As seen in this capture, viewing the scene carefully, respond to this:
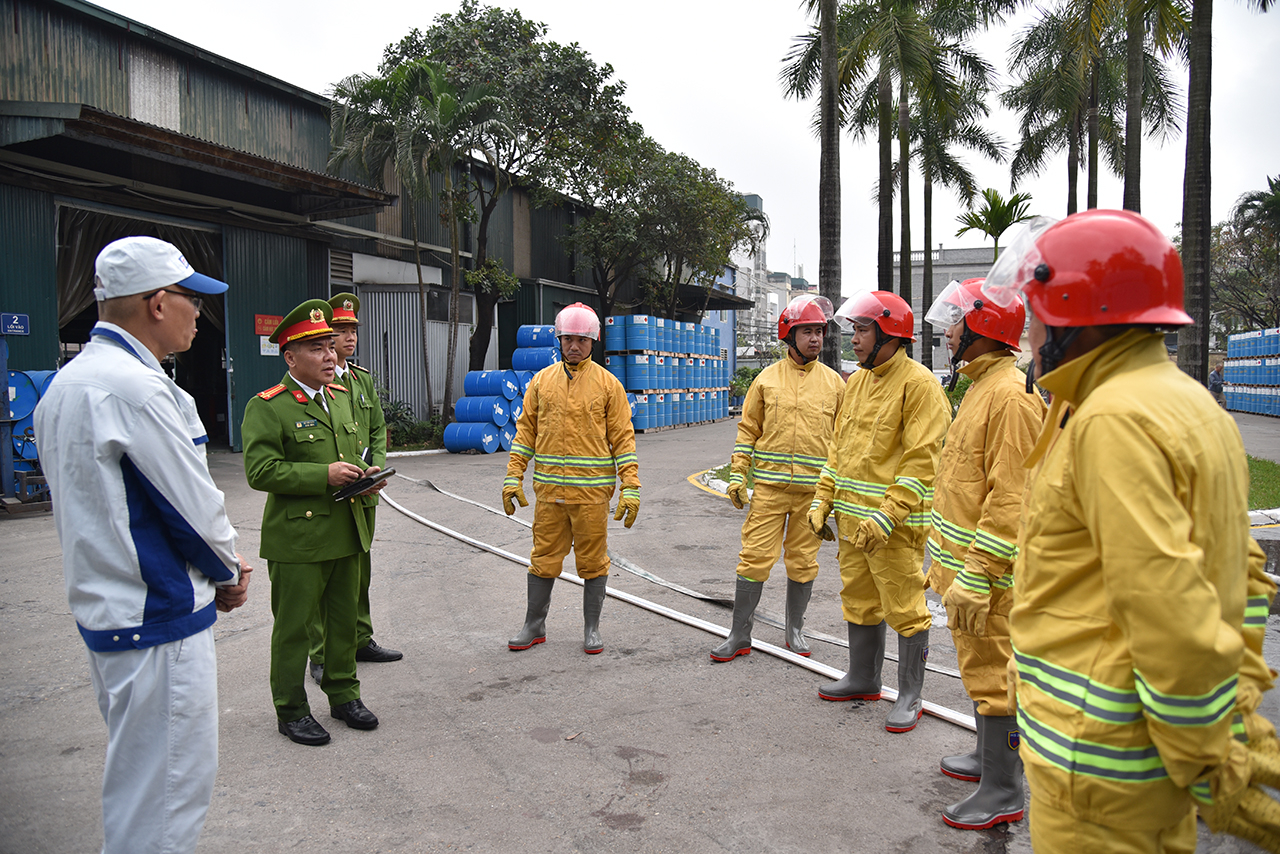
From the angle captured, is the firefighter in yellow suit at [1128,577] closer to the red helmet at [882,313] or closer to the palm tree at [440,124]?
the red helmet at [882,313]

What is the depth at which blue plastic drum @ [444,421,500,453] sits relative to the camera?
16781 millimetres

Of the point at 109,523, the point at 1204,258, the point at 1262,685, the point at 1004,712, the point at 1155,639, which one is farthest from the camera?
the point at 1204,258

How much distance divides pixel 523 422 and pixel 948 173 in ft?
94.8

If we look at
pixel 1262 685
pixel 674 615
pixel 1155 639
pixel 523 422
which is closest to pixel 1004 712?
pixel 1262 685

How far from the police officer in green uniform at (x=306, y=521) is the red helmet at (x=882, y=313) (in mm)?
2697

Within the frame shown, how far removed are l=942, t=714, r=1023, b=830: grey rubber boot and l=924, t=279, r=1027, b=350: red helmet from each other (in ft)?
5.12

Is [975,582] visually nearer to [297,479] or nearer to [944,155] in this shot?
[297,479]

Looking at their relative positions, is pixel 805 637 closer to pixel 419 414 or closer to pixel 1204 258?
pixel 1204 258

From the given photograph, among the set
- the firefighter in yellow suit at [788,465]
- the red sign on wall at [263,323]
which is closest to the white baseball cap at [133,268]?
the firefighter in yellow suit at [788,465]

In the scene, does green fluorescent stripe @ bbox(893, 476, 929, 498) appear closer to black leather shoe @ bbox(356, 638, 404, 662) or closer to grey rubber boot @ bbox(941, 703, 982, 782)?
grey rubber boot @ bbox(941, 703, 982, 782)

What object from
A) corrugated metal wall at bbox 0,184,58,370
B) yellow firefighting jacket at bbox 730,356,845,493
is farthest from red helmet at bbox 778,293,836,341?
corrugated metal wall at bbox 0,184,58,370

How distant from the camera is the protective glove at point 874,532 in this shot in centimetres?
396

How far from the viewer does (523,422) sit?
18.4ft

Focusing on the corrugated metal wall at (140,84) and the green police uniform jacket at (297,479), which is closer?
the green police uniform jacket at (297,479)
